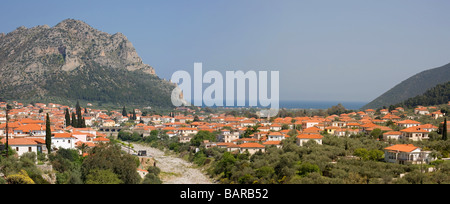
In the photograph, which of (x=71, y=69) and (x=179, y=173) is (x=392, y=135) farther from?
(x=71, y=69)

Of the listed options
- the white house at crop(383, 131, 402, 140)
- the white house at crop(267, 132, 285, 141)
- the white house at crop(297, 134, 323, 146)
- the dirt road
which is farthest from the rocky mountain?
the white house at crop(383, 131, 402, 140)

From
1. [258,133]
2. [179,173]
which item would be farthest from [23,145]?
[258,133]

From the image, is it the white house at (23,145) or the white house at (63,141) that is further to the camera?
the white house at (63,141)

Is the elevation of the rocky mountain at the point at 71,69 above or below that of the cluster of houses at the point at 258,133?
above

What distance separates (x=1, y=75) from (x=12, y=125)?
96.9m

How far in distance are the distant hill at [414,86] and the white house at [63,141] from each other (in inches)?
4551

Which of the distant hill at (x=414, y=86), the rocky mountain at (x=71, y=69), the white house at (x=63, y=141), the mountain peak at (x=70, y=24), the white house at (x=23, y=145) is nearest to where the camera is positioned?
the white house at (x=23, y=145)

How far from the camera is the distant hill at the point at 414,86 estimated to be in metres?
137

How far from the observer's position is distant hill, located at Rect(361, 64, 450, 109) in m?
137

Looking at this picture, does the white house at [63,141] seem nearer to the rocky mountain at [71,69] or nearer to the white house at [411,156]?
the white house at [411,156]

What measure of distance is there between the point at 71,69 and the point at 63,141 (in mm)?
108699

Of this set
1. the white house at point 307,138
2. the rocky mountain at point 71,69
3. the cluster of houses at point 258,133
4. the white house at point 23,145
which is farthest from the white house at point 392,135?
the rocky mountain at point 71,69

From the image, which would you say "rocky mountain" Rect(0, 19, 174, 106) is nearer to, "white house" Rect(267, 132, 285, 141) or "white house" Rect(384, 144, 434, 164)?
"white house" Rect(267, 132, 285, 141)

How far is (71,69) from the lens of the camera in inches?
5433
